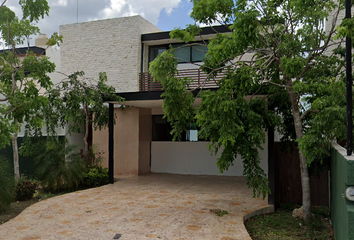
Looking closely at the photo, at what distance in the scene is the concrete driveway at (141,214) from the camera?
20.1 ft

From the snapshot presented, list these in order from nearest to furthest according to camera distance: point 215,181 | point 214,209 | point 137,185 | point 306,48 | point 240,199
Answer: point 306,48
point 214,209
point 240,199
point 137,185
point 215,181

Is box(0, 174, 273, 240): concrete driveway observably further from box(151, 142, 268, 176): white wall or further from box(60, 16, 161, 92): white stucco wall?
box(60, 16, 161, 92): white stucco wall

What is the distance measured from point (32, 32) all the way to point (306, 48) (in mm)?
5684

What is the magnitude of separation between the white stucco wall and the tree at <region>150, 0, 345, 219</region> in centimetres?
711

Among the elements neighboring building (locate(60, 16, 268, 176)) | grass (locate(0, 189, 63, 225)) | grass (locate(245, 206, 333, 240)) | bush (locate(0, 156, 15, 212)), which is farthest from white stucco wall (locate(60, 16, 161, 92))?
grass (locate(245, 206, 333, 240))

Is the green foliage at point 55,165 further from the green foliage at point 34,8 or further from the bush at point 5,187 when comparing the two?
the green foliage at point 34,8

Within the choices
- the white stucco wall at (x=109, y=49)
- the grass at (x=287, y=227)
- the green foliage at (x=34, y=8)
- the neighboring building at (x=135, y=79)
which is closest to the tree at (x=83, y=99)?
the neighboring building at (x=135, y=79)

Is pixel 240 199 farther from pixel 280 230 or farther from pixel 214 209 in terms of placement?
pixel 280 230

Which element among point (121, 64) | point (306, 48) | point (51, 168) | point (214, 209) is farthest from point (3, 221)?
point (121, 64)

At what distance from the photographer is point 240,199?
29.5 feet

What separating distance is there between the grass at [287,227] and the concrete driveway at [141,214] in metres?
0.28

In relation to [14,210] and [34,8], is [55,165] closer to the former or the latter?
[14,210]

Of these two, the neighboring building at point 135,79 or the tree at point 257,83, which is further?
the neighboring building at point 135,79

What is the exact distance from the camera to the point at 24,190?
9.44 m
